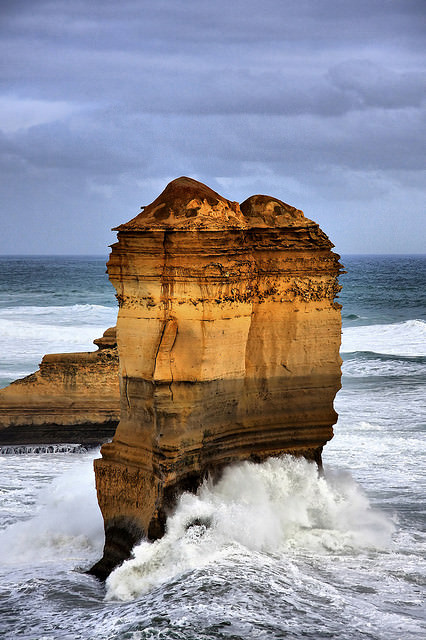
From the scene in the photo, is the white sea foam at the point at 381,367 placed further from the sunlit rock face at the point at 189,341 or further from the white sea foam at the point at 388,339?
the sunlit rock face at the point at 189,341

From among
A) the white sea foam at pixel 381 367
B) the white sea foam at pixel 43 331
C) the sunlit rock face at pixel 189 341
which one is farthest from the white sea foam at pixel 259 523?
the white sea foam at pixel 43 331

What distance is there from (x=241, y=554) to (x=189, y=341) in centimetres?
214

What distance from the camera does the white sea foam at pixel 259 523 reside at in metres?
8.30

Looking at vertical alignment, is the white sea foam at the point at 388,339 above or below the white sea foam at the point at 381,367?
above

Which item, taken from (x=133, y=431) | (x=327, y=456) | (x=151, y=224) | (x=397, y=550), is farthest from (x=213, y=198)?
(x=327, y=456)

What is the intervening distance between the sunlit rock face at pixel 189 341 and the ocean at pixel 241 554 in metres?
0.44

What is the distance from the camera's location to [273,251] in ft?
32.8

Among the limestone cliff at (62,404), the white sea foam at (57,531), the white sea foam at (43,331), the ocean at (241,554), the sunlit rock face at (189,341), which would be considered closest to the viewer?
the ocean at (241,554)

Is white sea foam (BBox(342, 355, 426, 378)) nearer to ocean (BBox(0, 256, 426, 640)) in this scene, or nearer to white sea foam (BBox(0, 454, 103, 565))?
ocean (BBox(0, 256, 426, 640))

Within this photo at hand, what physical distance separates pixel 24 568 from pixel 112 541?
0.93m

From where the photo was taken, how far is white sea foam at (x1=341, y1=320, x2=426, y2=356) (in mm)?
28281

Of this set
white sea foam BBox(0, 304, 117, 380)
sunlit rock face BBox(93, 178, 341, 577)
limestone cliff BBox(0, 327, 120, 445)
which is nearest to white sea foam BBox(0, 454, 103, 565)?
sunlit rock face BBox(93, 178, 341, 577)

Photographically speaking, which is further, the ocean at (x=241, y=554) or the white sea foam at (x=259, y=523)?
the white sea foam at (x=259, y=523)

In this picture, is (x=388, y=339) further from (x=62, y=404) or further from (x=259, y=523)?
(x=259, y=523)
